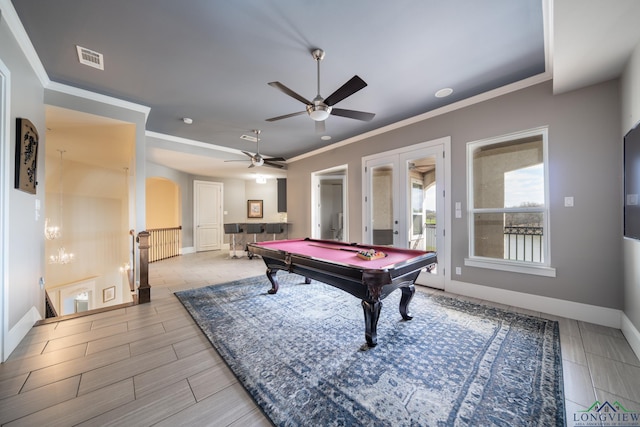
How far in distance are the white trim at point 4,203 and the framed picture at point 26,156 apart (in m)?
0.19

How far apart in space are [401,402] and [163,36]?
365cm

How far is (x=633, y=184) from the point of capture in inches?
73.5

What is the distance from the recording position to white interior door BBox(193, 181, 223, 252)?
26.4ft

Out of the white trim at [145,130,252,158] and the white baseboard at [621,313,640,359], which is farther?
the white trim at [145,130,252,158]

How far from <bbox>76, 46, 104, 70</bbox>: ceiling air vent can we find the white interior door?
5.67 metres

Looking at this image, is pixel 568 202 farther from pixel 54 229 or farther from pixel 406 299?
Result: pixel 54 229

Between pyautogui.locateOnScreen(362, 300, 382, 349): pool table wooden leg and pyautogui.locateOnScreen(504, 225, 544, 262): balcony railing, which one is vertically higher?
pyautogui.locateOnScreen(504, 225, 544, 262): balcony railing

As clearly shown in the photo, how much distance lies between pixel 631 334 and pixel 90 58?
239 inches

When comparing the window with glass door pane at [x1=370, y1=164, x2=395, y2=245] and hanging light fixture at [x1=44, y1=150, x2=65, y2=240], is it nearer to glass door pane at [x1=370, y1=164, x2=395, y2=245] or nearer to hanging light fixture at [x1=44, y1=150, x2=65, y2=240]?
glass door pane at [x1=370, y1=164, x2=395, y2=245]

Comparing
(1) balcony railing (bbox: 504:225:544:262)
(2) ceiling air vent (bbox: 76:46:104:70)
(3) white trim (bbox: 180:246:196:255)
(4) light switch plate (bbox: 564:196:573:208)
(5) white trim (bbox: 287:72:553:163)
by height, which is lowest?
(3) white trim (bbox: 180:246:196:255)

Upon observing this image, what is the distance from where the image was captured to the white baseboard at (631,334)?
1.97 m

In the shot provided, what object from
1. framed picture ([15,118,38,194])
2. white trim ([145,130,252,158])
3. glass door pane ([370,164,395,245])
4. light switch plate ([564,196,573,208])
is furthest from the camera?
white trim ([145,130,252,158])

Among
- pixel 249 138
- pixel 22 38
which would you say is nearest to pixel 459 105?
pixel 249 138

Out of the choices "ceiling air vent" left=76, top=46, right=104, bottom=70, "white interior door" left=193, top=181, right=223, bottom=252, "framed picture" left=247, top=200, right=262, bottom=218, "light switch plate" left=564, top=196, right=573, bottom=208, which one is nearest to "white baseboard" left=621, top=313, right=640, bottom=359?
"light switch plate" left=564, top=196, right=573, bottom=208
